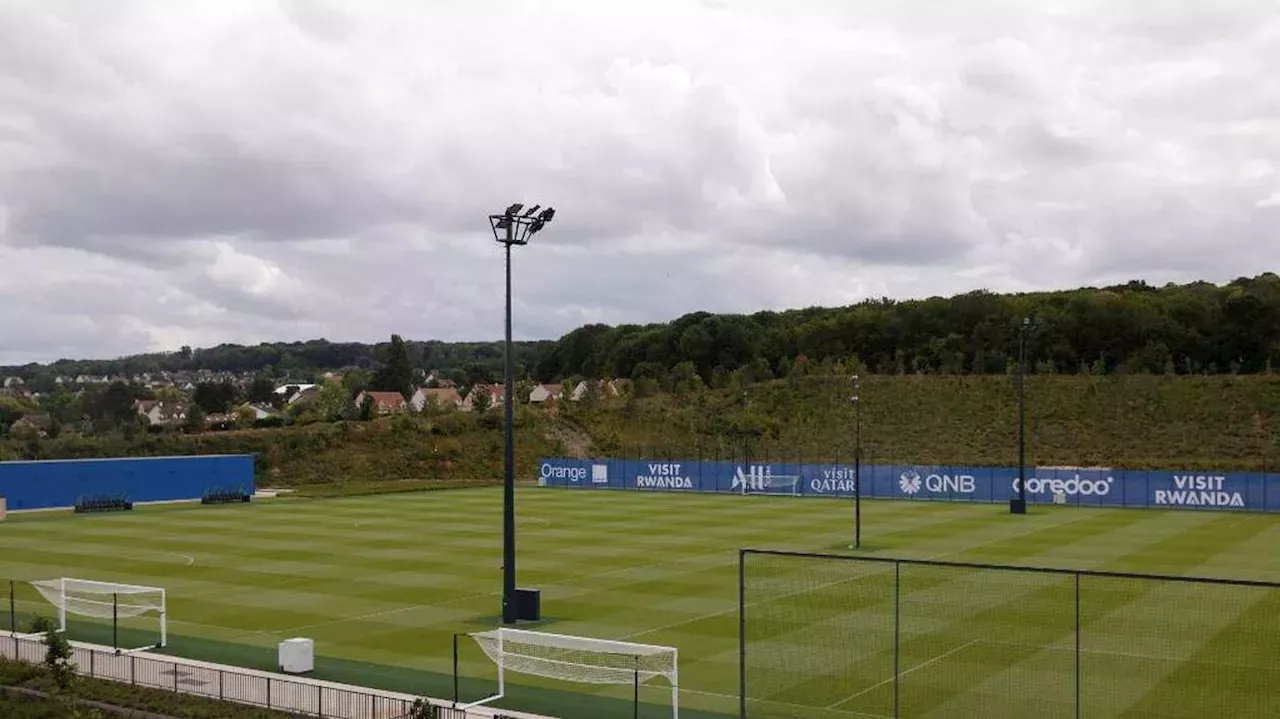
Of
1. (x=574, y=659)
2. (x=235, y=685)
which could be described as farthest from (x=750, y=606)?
(x=235, y=685)

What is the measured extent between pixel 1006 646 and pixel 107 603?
22298 mm

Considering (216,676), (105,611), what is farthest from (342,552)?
(216,676)

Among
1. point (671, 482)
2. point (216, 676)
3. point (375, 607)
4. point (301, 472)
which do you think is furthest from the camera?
point (301, 472)

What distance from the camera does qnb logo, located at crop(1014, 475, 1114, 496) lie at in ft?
230

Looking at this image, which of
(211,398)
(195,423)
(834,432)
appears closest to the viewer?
(834,432)

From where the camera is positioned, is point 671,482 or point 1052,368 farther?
point 1052,368

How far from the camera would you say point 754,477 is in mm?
82312

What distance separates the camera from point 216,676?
24797 mm

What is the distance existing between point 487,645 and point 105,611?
1237 cm

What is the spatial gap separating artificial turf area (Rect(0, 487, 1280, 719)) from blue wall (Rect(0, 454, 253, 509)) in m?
7.13

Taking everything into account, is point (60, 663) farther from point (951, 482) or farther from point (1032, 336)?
point (1032, 336)

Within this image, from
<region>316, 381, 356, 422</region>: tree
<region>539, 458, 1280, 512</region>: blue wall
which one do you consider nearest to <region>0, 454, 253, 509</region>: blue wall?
<region>539, 458, 1280, 512</region>: blue wall

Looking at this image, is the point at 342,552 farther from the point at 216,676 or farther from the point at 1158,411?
the point at 1158,411

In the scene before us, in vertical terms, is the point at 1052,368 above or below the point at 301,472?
above
